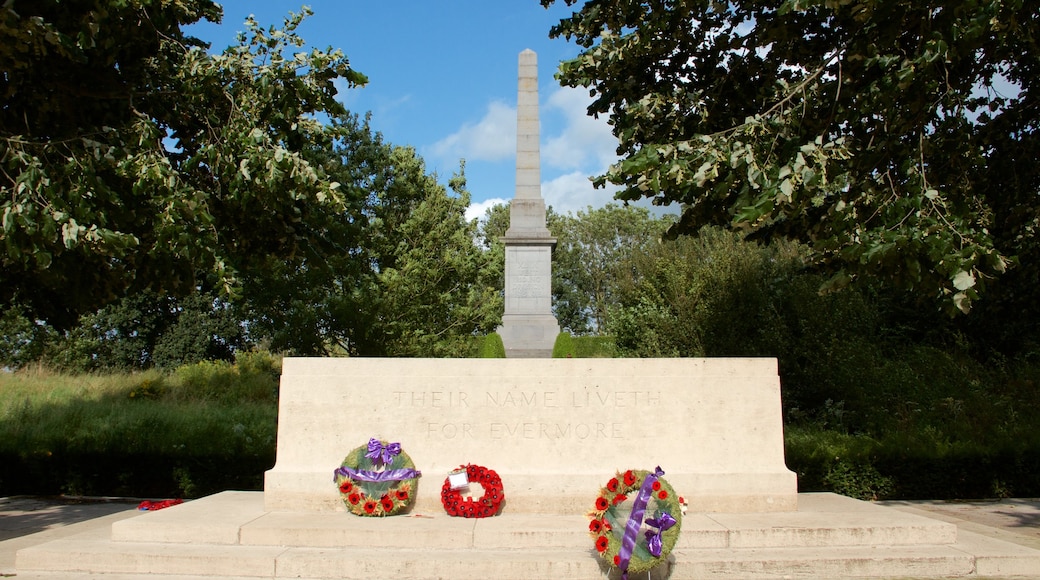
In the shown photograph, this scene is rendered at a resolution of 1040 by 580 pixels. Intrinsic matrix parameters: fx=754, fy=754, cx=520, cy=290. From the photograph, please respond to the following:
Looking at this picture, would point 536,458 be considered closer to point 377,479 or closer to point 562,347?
point 377,479

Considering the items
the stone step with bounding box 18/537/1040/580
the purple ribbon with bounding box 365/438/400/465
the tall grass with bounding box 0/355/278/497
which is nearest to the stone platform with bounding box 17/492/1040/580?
the stone step with bounding box 18/537/1040/580

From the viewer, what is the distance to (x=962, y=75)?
29.7ft

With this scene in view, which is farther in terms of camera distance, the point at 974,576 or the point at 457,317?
the point at 457,317

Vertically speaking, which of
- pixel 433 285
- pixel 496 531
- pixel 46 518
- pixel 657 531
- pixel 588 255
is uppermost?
pixel 588 255

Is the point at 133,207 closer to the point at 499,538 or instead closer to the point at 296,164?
the point at 296,164

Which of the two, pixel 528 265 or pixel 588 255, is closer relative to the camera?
pixel 528 265

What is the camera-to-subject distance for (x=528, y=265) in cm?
1634

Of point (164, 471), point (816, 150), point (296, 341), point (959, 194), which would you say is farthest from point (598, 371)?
point (296, 341)

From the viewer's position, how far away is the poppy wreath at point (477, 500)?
6926mm

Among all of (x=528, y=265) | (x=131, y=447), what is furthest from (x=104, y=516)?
(x=528, y=265)

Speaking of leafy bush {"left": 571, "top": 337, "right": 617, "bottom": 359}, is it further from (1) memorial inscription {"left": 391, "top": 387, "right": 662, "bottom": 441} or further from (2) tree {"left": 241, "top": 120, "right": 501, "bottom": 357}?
(1) memorial inscription {"left": 391, "top": 387, "right": 662, "bottom": 441}

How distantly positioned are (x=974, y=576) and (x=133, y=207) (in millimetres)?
9151

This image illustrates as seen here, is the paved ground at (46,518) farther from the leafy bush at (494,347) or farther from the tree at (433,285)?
the tree at (433,285)

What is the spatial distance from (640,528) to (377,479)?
8.79 ft
